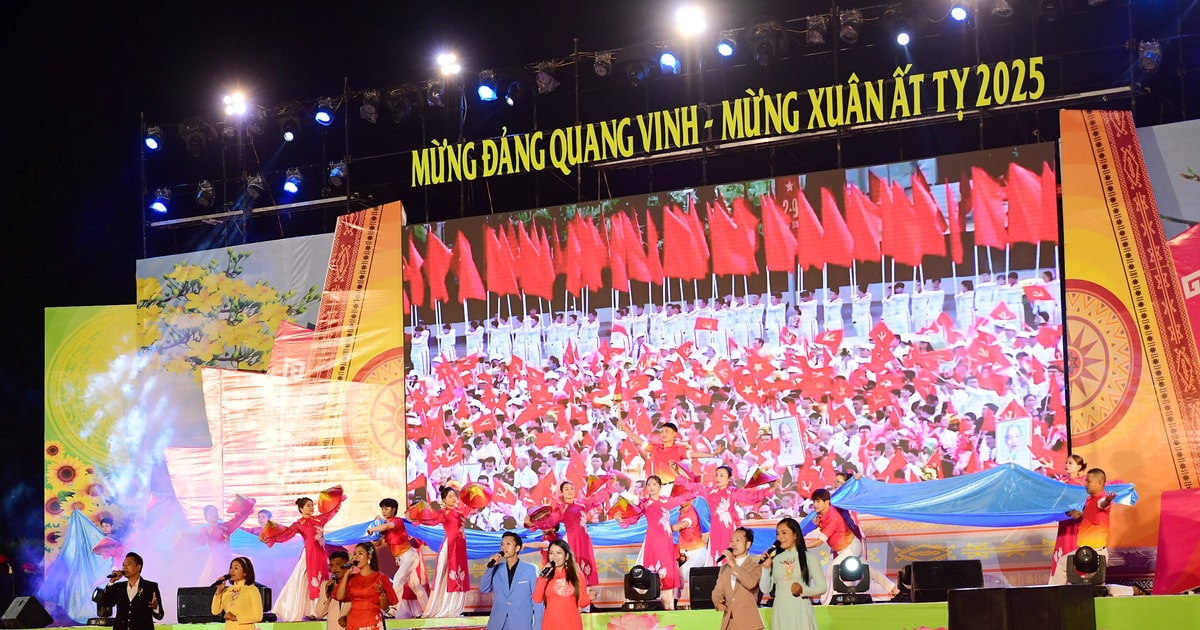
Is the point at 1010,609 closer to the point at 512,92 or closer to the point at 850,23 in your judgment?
the point at 850,23

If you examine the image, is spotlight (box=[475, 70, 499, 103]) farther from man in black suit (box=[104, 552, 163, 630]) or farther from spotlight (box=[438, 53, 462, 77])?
man in black suit (box=[104, 552, 163, 630])

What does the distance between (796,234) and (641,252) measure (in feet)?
4.80

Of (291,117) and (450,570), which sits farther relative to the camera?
(291,117)

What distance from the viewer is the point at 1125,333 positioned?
1031 cm

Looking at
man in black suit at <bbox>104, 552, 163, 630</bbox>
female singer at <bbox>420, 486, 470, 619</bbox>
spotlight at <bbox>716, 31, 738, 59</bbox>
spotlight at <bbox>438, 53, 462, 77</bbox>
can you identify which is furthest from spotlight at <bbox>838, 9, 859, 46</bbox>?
man in black suit at <bbox>104, 552, 163, 630</bbox>

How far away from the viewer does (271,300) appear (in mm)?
13211

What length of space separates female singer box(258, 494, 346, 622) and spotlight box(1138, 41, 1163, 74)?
25.4 ft

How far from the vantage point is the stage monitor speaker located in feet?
29.1

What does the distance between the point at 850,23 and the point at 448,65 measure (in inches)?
151

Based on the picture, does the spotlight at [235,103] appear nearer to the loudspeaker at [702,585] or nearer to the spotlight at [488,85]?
the spotlight at [488,85]

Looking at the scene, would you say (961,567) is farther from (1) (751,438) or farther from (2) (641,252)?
(2) (641,252)

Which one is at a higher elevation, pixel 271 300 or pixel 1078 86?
pixel 1078 86

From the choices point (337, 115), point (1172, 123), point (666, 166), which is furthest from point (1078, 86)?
point (337, 115)

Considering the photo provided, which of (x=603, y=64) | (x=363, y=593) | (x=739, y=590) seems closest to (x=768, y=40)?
(x=603, y=64)
